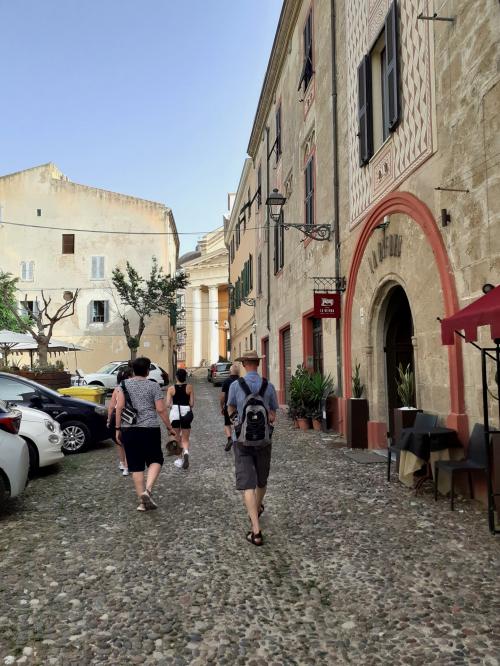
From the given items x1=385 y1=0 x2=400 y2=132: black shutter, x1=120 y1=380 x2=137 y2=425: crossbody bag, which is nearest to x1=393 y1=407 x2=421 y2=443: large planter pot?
x1=120 y1=380 x2=137 y2=425: crossbody bag

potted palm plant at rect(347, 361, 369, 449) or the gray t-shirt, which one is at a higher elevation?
the gray t-shirt

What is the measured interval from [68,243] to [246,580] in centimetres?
3528

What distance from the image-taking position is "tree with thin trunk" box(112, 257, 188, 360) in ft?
106

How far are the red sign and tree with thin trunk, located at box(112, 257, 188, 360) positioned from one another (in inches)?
871

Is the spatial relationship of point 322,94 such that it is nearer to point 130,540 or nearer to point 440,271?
point 440,271

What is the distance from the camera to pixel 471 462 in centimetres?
572

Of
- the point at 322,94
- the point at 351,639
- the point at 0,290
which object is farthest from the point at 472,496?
the point at 0,290

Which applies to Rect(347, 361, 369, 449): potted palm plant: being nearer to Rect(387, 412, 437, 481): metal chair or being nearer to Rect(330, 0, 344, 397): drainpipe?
Rect(330, 0, 344, 397): drainpipe

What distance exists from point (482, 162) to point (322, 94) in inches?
307

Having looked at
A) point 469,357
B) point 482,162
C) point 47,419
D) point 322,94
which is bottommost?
point 47,419

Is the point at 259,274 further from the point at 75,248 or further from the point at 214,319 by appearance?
the point at 214,319

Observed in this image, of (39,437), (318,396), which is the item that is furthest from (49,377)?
(39,437)

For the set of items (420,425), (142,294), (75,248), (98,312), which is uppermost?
(75,248)

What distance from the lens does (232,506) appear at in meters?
5.90
